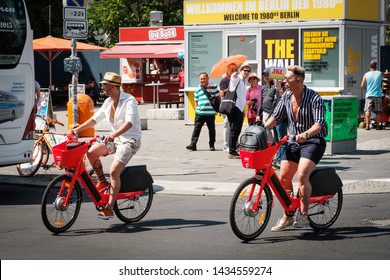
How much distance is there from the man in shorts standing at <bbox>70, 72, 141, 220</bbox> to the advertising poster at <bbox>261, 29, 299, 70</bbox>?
1455 centimetres

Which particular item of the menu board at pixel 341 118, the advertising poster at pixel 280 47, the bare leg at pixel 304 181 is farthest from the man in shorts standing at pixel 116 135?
the advertising poster at pixel 280 47

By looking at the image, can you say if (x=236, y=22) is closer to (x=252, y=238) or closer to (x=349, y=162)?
(x=349, y=162)

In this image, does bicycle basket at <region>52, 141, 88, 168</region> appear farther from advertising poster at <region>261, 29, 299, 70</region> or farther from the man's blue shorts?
advertising poster at <region>261, 29, 299, 70</region>

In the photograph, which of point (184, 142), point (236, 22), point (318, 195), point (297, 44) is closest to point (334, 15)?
point (297, 44)

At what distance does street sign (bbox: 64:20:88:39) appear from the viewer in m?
15.4

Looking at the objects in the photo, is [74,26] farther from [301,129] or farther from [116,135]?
[301,129]

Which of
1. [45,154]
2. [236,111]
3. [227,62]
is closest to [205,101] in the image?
[227,62]

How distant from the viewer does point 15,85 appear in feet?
43.9

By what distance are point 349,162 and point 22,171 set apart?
576cm

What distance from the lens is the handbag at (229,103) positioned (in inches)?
685

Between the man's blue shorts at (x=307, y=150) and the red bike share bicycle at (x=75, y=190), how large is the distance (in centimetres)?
186

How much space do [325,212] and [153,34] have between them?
32.7m

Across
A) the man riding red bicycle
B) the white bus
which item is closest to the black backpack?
the man riding red bicycle

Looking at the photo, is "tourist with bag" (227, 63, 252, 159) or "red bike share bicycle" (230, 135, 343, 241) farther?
"tourist with bag" (227, 63, 252, 159)
